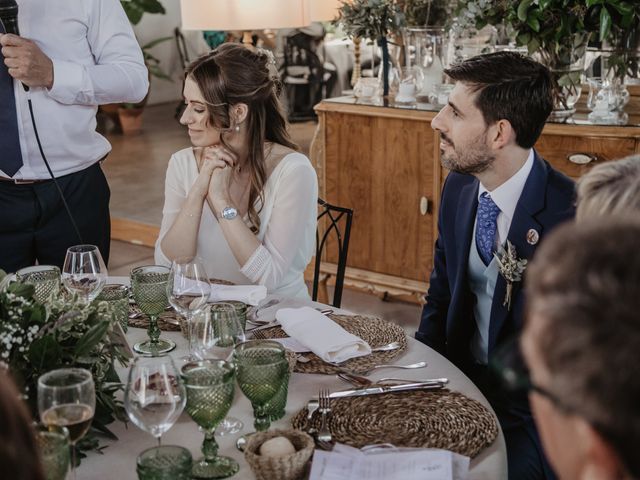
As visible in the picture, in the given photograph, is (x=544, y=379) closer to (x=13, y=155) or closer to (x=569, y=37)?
(x=13, y=155)

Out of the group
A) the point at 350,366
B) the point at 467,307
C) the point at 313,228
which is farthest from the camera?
the point at 313,228

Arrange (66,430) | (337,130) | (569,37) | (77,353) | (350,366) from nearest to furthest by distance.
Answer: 1. (66,430)
2. (77,353)
3. (350,366)
4. (569,37)
5. (337,130)

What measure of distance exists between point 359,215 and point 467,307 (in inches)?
76.3

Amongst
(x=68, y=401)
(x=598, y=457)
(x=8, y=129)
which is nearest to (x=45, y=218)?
(x=8, y=129)

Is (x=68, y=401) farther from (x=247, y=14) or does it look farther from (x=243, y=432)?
(x=247, y=14)

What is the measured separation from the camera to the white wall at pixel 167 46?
10.5 metres

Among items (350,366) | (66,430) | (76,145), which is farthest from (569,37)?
(66,430)

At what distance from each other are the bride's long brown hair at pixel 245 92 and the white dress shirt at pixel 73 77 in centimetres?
35

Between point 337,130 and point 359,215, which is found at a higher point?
point 337,130

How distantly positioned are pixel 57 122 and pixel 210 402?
64.1 inches

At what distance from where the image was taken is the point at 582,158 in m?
3.48

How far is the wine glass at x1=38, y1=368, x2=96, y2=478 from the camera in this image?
1.25 m

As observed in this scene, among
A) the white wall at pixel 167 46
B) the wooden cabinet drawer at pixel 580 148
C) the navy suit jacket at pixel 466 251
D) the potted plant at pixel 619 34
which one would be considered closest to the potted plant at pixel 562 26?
the potted plant at pixel 619 34

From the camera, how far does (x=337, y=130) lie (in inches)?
164
